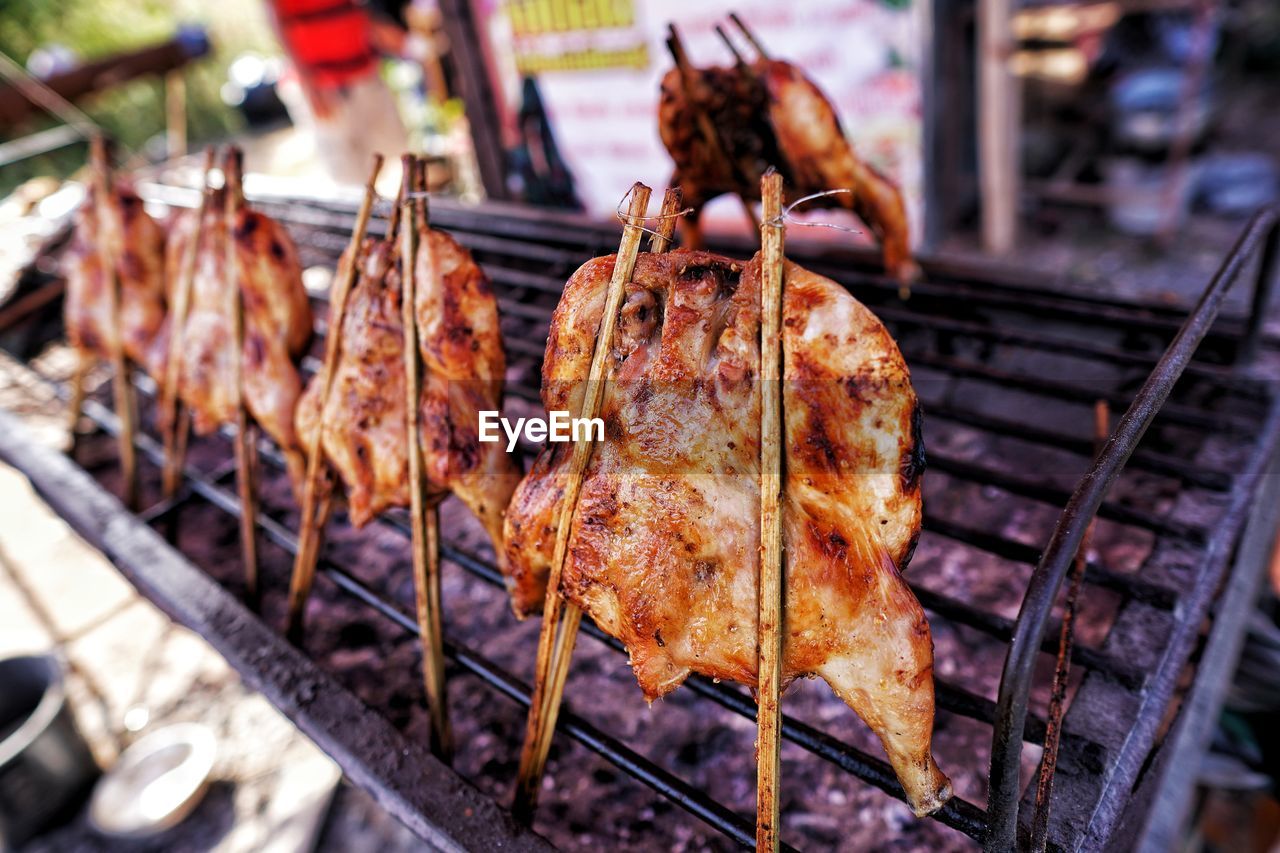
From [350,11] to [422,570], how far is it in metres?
8.72

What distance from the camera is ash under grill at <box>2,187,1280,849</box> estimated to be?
5.86ft

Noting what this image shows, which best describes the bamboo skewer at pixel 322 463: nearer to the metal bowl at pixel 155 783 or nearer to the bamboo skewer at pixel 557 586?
the bamboo skewer at pixel 557 586

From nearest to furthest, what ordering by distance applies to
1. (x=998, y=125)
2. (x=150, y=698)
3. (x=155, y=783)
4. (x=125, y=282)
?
1. (x=125, y=282)
2. (x=155, y=783)
3. (x=150, y=698)
4. (x=998, y=125)

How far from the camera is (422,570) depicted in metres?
2.17

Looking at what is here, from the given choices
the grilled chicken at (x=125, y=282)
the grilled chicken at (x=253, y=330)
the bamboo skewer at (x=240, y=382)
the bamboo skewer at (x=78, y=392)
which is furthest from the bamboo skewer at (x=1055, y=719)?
the bamboo skewer at (x=78, y=392)

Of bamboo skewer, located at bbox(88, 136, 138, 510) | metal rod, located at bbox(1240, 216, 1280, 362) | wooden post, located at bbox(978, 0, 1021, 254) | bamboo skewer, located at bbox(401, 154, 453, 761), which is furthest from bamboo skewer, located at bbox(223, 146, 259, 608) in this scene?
wooden post, located at bbox(978, 0, 1021, 254)

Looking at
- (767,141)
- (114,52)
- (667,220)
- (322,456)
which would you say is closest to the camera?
(667,220)

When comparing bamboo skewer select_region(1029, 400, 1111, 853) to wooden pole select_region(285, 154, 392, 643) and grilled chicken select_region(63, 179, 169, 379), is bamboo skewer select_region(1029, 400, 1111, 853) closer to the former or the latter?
wooden pole select_region(285, 154, 392, 643)

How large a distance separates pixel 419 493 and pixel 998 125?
5.31 m

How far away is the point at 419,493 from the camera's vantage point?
2.13 meters

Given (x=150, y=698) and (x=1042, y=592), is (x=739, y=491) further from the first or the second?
(x=150, y=698)

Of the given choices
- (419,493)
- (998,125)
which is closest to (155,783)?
(419,493)

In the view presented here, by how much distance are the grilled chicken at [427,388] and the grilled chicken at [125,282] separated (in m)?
1.60

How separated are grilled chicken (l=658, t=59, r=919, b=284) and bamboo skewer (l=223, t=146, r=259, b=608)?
63.2 inches
